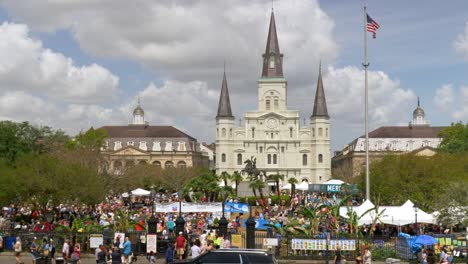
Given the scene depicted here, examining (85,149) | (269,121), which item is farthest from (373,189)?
(269,121)

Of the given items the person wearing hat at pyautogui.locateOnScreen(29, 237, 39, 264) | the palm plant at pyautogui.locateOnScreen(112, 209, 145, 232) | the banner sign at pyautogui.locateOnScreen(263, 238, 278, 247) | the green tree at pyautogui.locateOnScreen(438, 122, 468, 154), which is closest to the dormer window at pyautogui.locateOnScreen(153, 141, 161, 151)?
the green tree at pyautogui.locateOnScreen(438, 122, 468, 154)

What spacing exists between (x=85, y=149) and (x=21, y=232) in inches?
1748

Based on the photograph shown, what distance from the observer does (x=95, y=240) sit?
84.8 ft

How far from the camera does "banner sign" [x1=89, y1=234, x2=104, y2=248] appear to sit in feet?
84.5

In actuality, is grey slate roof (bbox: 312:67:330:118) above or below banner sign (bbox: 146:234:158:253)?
above

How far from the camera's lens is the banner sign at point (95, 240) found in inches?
1014

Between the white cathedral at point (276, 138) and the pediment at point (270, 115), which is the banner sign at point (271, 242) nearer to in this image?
the white cathedral at point (276, 138)

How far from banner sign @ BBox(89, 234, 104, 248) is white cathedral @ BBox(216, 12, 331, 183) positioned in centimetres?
9540

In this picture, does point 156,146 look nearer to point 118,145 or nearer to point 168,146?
point 168,146

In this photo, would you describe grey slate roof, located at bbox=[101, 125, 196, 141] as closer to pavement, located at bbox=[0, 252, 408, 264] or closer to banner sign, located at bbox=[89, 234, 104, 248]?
pavement, located at bbox=[0, 252, 408, 264]

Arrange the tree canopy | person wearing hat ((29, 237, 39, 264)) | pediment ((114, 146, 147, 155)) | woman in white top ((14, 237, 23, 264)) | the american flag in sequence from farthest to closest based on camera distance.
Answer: pediment ((114, 146, 147, 155))
the tree canopy
the american flag
person wearing hat ((29, 237, 39, 264))
woman in white top ((14, 237, 23, 264))

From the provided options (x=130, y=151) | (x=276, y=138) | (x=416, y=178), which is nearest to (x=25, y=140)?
(x=416, y=178)

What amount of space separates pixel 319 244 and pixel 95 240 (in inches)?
344

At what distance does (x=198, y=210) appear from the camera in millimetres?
39156
